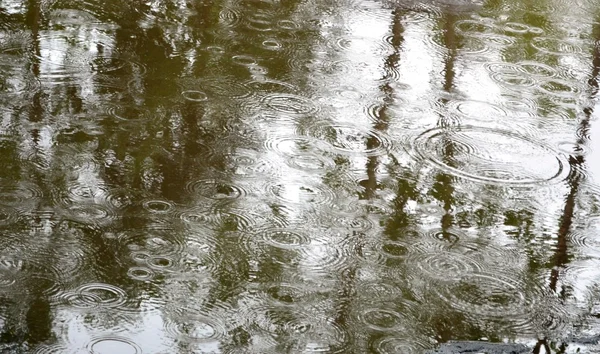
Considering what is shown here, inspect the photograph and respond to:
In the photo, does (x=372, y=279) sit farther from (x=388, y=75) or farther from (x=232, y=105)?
(x=388, y=75)

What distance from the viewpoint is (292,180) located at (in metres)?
5.85

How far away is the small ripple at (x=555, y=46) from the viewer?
8.20 metres

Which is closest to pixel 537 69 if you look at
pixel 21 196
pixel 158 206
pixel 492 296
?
pixel 492 296

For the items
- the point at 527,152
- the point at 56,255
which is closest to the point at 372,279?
the point at 56,255

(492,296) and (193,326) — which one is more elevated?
(193,326)

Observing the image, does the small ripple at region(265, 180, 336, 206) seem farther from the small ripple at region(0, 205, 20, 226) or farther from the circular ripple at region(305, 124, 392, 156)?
the small ripple at region(0, 205, 20, 226)

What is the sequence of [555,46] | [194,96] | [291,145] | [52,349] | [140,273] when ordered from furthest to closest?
[555,46] < [194,96] < [291,145] < [140,273] < [52,349]

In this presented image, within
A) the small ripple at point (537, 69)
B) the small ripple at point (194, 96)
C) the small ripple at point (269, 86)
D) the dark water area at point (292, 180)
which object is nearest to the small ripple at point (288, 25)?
the dark water area at point (292, 180)

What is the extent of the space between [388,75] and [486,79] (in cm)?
79

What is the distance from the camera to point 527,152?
6.54m

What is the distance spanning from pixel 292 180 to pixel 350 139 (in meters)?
0.73

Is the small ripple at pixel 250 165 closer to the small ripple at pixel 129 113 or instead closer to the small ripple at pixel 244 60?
the small ripple at pixel 129 113

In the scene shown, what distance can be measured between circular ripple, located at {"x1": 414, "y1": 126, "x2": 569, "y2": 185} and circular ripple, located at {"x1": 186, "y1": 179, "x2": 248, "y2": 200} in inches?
53.3

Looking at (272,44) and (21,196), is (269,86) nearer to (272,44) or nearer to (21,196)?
(272,44)
